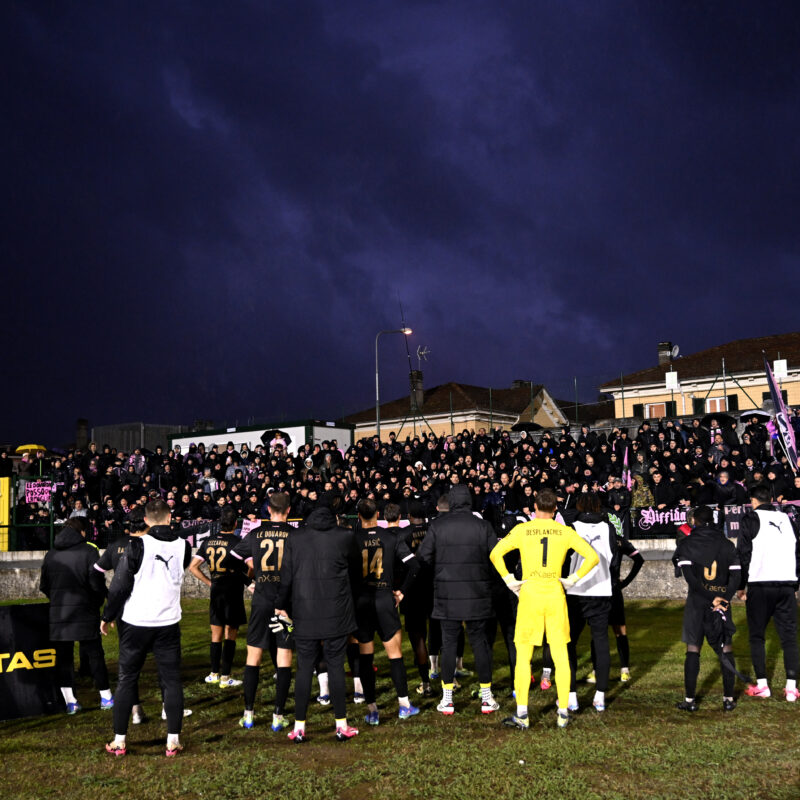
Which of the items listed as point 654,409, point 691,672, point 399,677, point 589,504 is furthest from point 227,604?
point 654,409

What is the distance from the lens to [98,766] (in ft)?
20.4

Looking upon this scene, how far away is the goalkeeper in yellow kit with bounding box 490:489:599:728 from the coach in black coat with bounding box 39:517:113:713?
14.0ft

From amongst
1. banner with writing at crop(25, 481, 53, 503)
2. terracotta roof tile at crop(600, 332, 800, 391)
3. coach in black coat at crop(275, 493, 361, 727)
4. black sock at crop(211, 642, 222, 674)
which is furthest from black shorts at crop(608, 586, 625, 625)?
terracotta roof tile at crop(600, 332, 800, 391)

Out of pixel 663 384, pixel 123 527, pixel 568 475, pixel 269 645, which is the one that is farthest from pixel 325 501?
pixel 663 384

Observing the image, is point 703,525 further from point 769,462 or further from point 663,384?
point 663,384

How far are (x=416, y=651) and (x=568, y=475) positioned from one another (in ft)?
36.3

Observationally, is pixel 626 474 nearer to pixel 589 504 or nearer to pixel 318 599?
pixel 589 504

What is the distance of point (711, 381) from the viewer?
33.7 m

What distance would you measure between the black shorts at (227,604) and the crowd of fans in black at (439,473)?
5403 millimetres

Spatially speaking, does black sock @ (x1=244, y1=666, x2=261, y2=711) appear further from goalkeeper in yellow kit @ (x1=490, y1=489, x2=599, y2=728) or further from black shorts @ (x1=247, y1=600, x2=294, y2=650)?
goalkeeper in yellow kit @ (x1=490, y1=489, x2=599, y2=728)

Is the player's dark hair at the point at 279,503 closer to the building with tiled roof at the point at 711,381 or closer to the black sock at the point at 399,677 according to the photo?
the black sock at the point at 399,677

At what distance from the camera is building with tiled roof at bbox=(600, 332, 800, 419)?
32.9m

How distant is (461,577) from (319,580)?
1.48 metres

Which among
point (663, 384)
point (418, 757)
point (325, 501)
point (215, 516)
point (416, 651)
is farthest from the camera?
point (663, 384)
